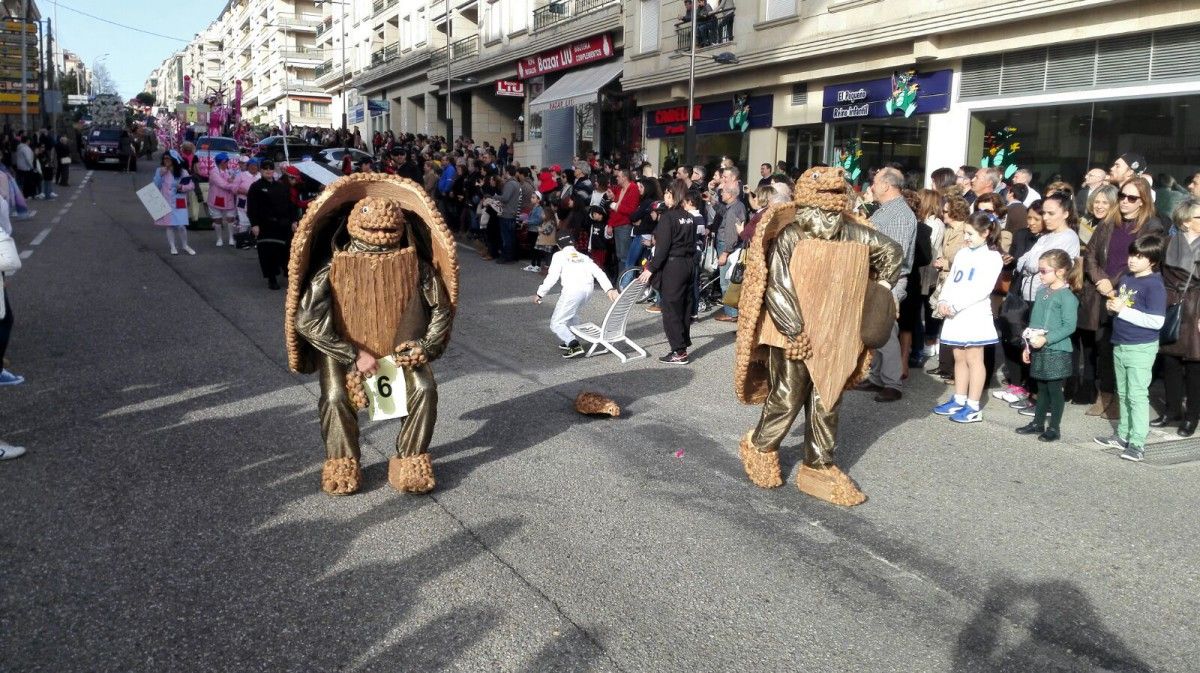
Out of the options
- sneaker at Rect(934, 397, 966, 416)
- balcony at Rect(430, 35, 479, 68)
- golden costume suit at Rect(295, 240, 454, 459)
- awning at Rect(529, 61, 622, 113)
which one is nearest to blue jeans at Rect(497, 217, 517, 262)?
awning at Rect(529, 61, 622, 113)

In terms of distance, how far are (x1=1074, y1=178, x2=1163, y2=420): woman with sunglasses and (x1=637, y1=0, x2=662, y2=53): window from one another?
58.1 ft

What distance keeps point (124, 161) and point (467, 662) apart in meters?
46.2

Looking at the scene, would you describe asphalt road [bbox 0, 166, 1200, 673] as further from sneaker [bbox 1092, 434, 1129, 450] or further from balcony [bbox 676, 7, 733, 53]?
balcony [bbox 676, 7, 733, 53]

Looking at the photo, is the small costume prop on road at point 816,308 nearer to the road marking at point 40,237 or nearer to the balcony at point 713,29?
the road marking at point 40,237

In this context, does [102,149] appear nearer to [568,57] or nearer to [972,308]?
[568,57]

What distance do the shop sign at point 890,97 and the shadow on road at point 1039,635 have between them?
1324 cm

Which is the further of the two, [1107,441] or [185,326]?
[185,326]

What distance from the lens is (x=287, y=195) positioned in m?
13.5

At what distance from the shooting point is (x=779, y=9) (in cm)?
1961

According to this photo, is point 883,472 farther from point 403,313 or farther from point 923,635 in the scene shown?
point 403,313

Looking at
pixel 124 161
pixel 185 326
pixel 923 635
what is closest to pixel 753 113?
pixel 185 326

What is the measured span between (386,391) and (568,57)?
2561 centimetres

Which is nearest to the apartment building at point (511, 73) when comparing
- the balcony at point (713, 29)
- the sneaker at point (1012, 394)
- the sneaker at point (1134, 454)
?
the balcony at point (713, 29)

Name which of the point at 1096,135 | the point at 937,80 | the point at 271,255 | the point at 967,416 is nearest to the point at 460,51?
the point at 937,80
